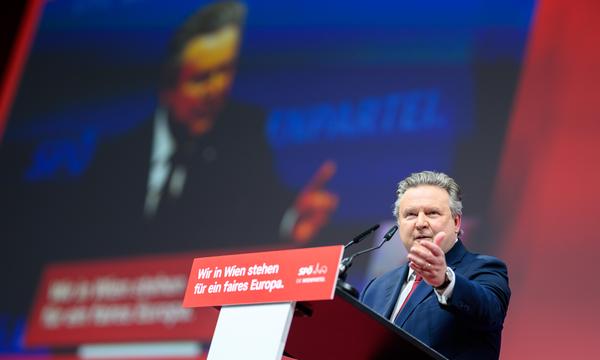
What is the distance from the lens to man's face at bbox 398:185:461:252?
8.61 ft

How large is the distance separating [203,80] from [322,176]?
121cm

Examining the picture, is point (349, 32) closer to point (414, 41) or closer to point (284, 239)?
point (414, 41)

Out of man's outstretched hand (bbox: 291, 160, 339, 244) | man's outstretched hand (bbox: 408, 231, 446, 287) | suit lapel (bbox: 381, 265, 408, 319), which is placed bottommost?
man's outstretched hand (bbox: 408, 231, 446, 287)

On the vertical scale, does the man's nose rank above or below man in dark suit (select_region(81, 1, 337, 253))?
below

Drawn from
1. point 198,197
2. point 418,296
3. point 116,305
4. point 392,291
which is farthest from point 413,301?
point 116,305

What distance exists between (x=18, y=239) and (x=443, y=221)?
387 cm

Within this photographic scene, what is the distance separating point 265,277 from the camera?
2008 millimetres

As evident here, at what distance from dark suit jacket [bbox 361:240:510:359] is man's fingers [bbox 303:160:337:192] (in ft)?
6.46

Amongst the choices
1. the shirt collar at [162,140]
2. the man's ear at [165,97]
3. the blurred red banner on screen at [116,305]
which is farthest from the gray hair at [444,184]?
the man's ear at [165,97]

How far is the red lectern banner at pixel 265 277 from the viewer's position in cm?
188

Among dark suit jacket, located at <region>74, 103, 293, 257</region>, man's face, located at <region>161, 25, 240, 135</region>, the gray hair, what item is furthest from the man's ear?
the gray hair

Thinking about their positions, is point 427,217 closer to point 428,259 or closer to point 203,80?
point 428,259

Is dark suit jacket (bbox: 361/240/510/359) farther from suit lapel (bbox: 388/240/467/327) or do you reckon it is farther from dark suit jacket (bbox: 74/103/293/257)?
dark suit jacket (bbox: 74/103/293/257)

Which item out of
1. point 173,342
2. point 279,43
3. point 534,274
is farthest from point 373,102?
point 173,342
